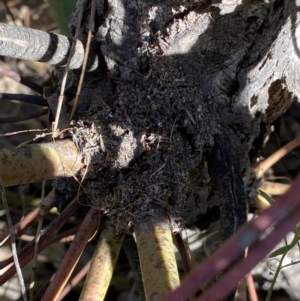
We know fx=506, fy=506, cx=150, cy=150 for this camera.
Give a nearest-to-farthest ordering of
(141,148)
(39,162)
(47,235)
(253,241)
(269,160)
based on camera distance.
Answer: (253,241)
(39,162)
(141,148)
(47,235)
(269,160)

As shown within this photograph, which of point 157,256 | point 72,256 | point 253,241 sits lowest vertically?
point 253,241

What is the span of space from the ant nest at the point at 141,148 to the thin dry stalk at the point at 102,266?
0.23 ft

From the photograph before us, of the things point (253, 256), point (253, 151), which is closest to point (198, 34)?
point (253, 151)

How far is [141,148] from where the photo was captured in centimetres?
80

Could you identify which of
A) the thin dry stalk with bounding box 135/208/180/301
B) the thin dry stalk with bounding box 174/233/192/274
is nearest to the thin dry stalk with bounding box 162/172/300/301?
the thin dry stalk with bounding box 135/208/180/301

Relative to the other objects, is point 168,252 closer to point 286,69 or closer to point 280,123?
point 286,69

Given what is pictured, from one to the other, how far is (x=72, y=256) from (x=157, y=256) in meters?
0.20

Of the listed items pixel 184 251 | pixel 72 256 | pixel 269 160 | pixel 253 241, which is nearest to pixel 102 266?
pixel 72 256

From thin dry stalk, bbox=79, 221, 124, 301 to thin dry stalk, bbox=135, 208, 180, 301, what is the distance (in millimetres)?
108

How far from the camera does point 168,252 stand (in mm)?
740

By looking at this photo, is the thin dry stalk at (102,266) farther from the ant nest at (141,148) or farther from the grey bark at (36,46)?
the grey bark at (36,46)

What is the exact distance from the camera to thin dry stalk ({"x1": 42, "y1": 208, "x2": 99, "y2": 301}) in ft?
2.77

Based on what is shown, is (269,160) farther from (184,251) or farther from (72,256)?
(72,256)

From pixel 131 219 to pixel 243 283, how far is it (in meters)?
0.28
